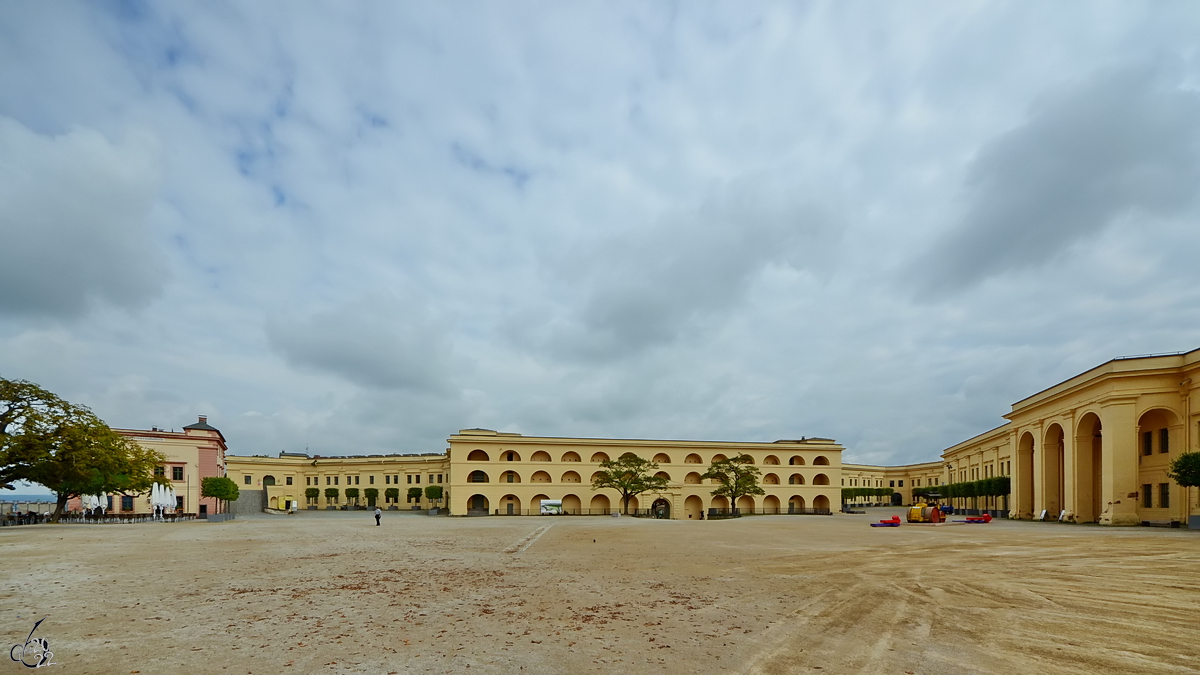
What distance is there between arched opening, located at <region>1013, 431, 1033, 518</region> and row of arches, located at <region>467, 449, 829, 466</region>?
2502cm

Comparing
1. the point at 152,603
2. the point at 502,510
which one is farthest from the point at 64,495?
the point at 152,603

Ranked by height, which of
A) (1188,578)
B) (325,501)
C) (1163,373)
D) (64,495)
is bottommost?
(325,501)

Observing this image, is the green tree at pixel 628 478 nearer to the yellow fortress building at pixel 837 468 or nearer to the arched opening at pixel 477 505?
the yellow fortress building at pixel 837 468

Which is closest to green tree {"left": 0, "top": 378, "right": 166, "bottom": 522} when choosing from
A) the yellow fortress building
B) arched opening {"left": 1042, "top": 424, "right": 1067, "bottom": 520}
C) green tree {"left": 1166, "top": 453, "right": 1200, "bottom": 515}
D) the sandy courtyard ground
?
the sandy courtyard ground

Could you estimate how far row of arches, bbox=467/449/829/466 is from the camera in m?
78.2

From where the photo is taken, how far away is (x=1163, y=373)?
139 feet

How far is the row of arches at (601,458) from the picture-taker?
7819 centimetres

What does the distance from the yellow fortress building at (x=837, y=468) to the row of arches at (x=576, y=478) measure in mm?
165

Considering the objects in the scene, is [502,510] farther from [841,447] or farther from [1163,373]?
[1163,373]

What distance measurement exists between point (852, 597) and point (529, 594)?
723cm

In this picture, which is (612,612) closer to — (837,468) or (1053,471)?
(1053,471)

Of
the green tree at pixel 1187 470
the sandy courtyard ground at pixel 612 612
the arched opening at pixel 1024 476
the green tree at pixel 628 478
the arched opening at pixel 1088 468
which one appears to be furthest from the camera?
the green tree at pixel 628 478

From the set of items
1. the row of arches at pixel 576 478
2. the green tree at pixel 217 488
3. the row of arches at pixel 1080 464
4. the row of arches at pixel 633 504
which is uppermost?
the row of arches at pixel 1080 464

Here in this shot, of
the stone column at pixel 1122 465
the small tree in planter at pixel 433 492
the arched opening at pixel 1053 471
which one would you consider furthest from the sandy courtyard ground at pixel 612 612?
the small tree in planter at pixel 433 492
